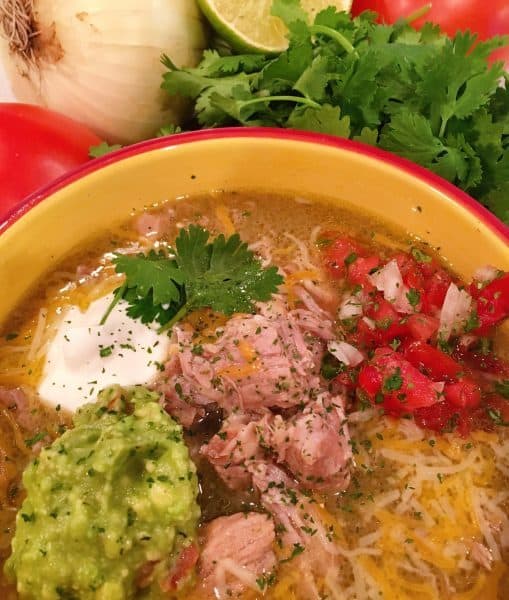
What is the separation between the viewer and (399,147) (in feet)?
8.22

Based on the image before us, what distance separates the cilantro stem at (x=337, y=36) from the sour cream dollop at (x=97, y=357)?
1517 mm

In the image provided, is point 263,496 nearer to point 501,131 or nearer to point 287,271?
point 287,271

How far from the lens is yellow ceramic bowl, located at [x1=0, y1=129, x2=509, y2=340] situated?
225 centimetres

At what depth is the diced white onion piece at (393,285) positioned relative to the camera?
222cm

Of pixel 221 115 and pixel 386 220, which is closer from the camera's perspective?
pixel 386 220

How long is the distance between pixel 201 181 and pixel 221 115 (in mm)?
433

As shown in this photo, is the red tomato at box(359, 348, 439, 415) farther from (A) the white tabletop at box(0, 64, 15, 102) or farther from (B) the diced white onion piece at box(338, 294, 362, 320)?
(A) the white tabletop at box(0, 64, 15, 102)

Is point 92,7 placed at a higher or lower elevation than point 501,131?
higher

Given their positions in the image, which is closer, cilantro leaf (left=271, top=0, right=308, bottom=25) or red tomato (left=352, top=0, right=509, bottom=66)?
cilantro leaf (left=271, top=0, right=308, bottom=25)

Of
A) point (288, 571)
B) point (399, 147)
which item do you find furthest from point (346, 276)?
point (288, 571)

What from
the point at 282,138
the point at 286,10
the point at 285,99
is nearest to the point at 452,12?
the point at 286,10

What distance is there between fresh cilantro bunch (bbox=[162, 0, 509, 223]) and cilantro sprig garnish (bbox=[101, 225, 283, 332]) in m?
0.69

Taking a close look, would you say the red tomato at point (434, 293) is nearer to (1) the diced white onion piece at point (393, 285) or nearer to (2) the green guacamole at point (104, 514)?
(1) the diced white onion piece at point (393, 285)

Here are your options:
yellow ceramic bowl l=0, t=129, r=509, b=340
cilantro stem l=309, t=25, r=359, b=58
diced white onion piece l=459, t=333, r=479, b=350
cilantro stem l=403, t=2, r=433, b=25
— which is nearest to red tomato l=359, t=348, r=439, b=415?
diced white onion piece l=459, t=333, r=479, b=350
